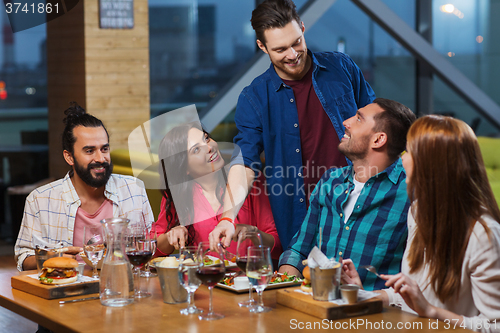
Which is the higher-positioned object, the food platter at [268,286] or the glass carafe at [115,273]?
the glass carafe at [115,273]

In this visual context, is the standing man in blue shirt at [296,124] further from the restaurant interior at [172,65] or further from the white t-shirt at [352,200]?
the restaurant interior at [172,65]

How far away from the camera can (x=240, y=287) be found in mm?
1777

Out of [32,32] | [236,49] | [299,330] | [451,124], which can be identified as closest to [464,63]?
[236,49]

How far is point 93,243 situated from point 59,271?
0.15 meters

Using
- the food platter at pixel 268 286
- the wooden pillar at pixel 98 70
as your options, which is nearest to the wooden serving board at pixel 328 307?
the food platter at pixel 268 286

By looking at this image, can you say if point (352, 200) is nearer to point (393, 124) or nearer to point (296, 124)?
point (393, 124)

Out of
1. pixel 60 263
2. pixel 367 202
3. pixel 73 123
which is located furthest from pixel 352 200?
pixel 73 123

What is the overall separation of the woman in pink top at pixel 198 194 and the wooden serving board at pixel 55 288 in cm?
79

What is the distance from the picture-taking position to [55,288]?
5.65 feet

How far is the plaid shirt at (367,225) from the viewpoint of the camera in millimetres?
2133

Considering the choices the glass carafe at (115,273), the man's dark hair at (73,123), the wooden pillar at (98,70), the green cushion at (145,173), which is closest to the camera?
the glass carafe at (115,273)
